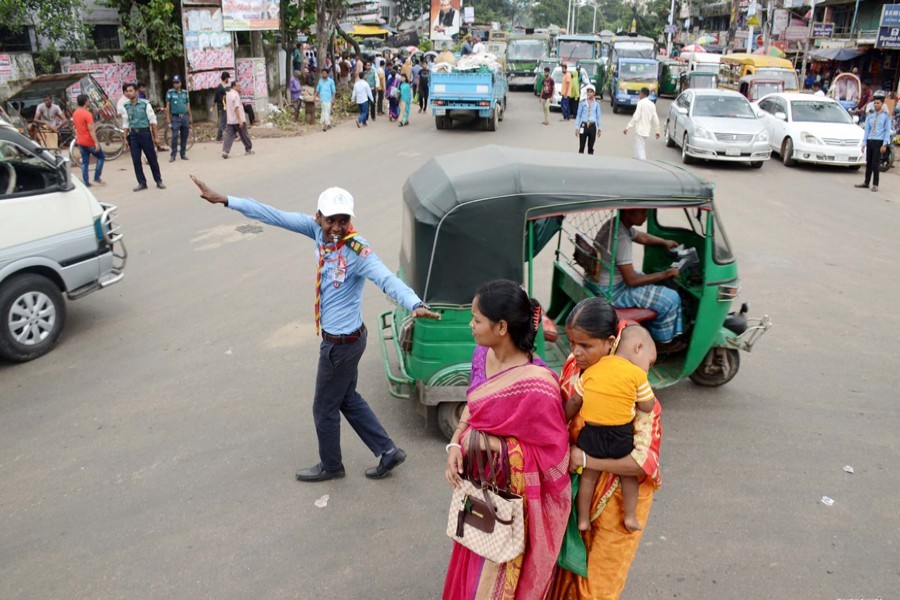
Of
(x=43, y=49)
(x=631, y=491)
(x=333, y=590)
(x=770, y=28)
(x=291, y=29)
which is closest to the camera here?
Answer: (x=631, y=491)

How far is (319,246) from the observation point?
12.9 ft

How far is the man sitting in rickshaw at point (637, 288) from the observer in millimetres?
5027

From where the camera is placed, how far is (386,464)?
441cm

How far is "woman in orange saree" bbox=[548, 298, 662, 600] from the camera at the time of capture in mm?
2518

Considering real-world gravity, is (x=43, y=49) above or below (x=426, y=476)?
above

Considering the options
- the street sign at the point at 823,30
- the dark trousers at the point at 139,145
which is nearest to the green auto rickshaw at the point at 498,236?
the dark trousers at the point at 139,145

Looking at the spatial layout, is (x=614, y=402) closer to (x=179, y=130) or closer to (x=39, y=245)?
(x=39, y=245)

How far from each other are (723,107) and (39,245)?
14754 millimetres

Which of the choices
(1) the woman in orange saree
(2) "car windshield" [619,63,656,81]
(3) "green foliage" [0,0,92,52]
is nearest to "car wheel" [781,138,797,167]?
(2) "car windshield" [619,63,656,81]

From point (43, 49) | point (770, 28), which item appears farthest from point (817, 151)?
point (770, 28)

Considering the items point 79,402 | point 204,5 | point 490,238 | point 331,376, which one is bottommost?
point 79,402

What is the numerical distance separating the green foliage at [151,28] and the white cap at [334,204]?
53.6 feet

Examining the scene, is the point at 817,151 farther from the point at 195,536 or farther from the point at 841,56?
the point at 841,56

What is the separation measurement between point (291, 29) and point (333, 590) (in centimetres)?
2254
